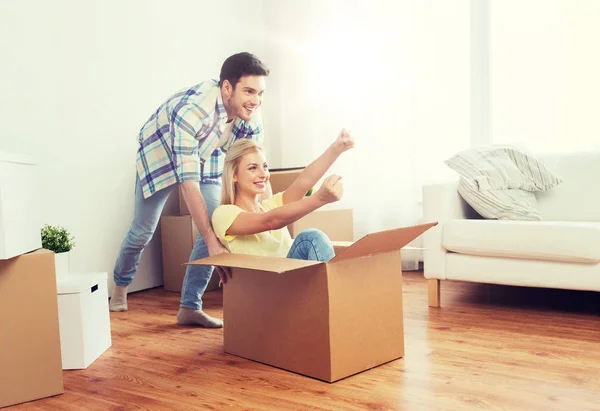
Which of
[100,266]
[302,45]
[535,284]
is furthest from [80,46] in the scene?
[535,284]

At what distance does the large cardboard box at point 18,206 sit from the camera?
138 cm

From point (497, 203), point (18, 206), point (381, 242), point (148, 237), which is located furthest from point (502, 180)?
point (18, 206)

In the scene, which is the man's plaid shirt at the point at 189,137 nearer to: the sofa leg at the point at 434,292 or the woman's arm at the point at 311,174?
the woman's arm at the point at 311,174

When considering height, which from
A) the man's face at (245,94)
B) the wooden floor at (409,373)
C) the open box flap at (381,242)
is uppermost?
the man's face at (245,94)

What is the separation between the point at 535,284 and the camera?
2148mm

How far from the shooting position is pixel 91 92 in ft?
8.93

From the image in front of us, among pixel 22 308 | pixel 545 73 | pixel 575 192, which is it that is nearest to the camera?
pixel 22 308

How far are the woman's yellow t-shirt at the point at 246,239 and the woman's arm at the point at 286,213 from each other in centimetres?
2

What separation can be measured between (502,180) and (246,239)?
47.8 inches

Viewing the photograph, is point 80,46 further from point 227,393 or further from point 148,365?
point 227,393

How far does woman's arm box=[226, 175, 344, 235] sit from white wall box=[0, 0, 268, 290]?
124 cm

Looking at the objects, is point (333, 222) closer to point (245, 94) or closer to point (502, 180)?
point (502, 180)

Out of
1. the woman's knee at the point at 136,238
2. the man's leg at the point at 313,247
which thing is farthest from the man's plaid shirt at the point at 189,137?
the man's leg at the point at 313,247

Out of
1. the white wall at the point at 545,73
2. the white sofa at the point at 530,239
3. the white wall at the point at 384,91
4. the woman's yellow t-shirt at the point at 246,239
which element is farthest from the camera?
the white wall at the point at 384,91
